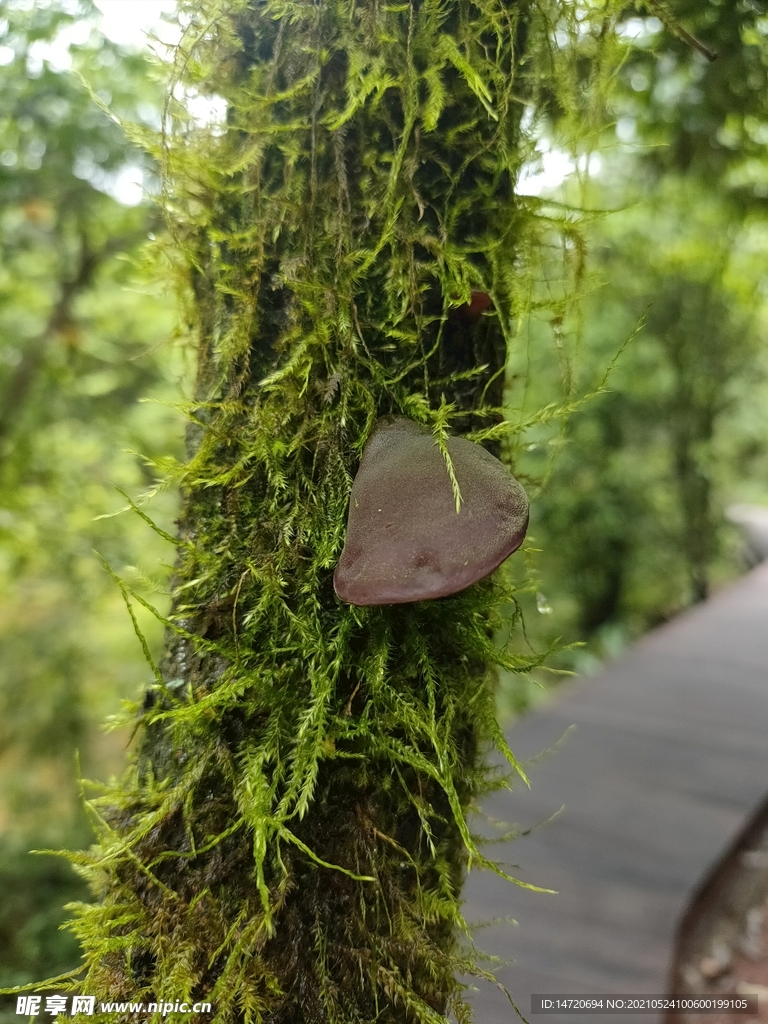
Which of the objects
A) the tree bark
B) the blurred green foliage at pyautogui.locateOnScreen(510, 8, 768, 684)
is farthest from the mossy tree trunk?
the blurred green foliage at pyautogui.locateOnScreen(510, 8, 768, 684)

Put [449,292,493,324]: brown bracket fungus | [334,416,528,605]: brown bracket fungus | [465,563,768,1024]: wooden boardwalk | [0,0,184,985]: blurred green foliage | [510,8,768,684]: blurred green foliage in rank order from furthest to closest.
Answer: [510,8,768,684]: blurred green foliage
[0,0,184,985]: blurred green foliage
[465,563,768,1024]: wooden boardwalk
[449,292,493,324]: brown bracket fungus
[334,416,528,605]: brown bracket fungus

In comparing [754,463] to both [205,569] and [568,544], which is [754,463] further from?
[205,569]

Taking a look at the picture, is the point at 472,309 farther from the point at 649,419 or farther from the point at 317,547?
the point at 649,419

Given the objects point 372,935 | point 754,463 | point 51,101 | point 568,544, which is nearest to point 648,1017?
point 372,935

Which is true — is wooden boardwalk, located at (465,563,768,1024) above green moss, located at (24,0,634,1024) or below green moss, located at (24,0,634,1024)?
below

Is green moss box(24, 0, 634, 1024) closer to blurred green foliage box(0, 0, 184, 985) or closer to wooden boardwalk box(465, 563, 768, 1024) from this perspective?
wooden boardwalk box(465, 563, 768, 1024)

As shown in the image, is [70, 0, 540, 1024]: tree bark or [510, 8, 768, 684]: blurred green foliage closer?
[70, 0, 540, 1024]: tree bark
